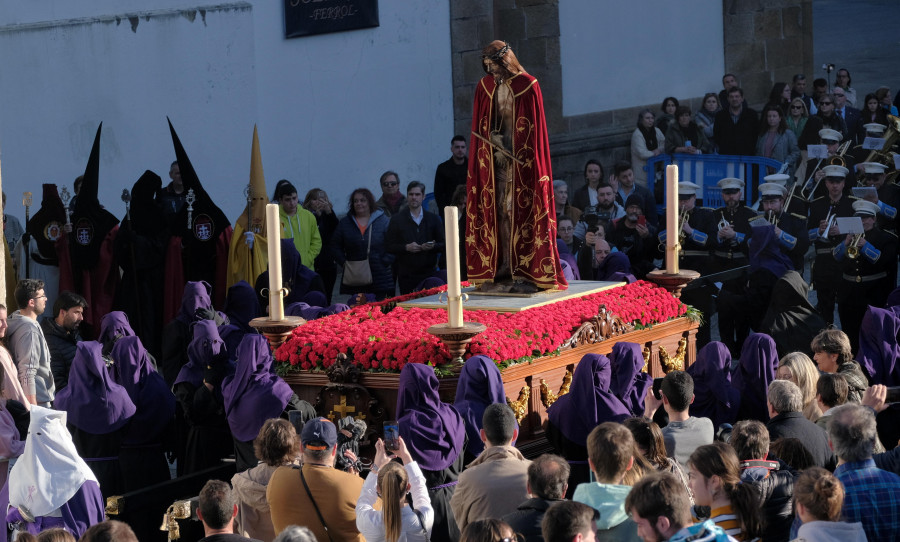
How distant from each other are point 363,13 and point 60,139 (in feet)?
11.8

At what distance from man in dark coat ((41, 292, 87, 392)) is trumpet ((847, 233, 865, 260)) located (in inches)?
261

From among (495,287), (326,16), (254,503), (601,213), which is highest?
(326,16)

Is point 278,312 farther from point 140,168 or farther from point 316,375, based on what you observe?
point 140,168

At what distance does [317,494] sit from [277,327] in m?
2.09

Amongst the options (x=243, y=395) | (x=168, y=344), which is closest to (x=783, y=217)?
(x=168, y=344)

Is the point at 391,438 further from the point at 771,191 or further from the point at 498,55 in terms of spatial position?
the point at 771,191

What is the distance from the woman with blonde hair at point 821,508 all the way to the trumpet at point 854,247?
24.2 ft

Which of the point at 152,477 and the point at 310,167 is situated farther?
the point at 310,167

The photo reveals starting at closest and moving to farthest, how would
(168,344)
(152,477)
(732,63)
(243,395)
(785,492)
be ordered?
(785,492) → (243,395) → (152,477) → (168,344) → (732,63)

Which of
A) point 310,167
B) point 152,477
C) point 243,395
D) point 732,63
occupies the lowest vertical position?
point 152,477

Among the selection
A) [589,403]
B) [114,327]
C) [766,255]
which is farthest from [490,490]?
[766,255]

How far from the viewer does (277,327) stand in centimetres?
815

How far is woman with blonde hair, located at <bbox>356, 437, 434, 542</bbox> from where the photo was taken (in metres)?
5.96

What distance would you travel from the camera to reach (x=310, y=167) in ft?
50.9
